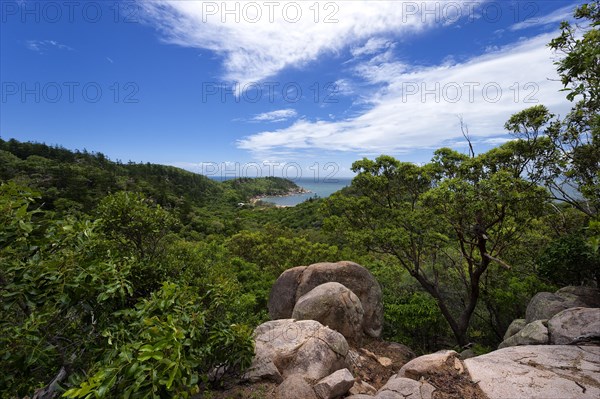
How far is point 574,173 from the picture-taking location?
969 cm

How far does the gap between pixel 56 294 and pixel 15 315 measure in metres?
1.05

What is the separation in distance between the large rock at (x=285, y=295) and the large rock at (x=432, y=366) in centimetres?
723

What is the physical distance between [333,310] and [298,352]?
3635mm

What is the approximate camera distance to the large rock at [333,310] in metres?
12.0

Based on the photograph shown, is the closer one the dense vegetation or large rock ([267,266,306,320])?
the dense vegetation

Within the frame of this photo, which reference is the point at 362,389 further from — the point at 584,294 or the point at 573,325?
the point at 584,294

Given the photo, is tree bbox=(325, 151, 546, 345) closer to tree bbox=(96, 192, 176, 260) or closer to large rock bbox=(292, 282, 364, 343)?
large rock bbox=(292, 282, 364, 343)

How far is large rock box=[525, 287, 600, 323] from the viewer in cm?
1101

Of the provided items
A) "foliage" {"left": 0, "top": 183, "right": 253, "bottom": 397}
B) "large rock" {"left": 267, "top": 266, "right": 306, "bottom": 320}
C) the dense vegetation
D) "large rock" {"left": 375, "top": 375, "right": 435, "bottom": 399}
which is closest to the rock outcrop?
the dense vegetation

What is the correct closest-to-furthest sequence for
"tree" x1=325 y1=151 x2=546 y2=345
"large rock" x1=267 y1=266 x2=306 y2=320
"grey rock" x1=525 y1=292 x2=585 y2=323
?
1. "tree" x1=325 y1=151 x2=546 y2=345
2. "grey rock" x1=525 y1=292 x2=585 y2=323
3. "large rock" x1=267 y1=266 x2=306 y2=320

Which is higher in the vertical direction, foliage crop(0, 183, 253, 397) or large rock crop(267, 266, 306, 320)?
foliage crop(0, 183, 253, 397)

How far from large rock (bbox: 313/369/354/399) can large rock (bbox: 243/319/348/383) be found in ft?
2.66

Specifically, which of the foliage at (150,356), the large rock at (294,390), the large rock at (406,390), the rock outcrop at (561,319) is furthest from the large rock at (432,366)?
the foliage at (150,356)

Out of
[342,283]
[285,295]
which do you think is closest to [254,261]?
[285,295]
